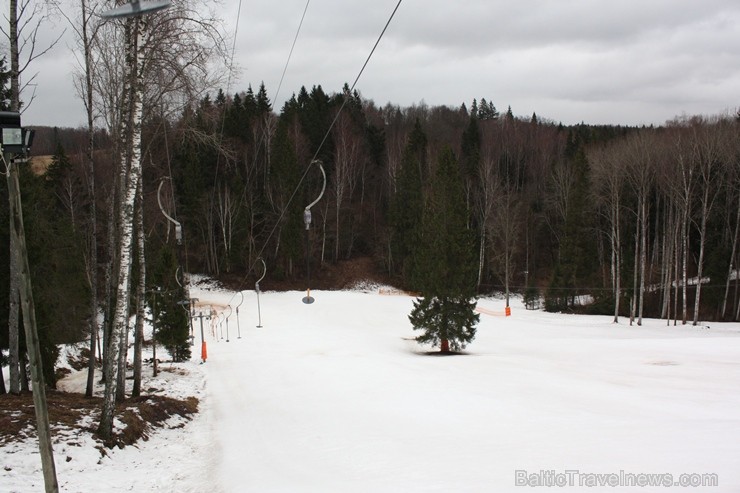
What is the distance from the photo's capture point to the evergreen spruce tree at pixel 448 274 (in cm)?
2316

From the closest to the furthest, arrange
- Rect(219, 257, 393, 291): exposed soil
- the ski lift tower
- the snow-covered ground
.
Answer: the ski lift tower, the snow-covered ground, Rect(219, 257, 393, 291): exposed soil

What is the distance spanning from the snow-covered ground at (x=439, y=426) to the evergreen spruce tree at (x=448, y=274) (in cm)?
187

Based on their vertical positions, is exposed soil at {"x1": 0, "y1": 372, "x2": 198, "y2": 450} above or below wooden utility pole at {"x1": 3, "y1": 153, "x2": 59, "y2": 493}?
below

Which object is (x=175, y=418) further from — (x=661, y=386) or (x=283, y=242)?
(x=283, y=242)

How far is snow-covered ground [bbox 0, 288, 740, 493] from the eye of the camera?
297 inches

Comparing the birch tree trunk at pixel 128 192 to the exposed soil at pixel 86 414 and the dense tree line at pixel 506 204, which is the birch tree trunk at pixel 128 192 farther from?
the dense tree line at pixel 506 204

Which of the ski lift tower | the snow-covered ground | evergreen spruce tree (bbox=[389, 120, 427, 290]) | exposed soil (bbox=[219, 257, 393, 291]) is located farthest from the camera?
evergreen spruce tree (bbox=[389, 120, 427, 290])

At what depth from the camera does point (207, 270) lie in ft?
164

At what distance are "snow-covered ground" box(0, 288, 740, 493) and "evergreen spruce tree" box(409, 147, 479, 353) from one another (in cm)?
187

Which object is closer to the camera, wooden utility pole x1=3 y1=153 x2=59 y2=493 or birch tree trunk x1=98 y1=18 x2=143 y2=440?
wooden utility pole x1=3 y1=153 x2=59 y2=493

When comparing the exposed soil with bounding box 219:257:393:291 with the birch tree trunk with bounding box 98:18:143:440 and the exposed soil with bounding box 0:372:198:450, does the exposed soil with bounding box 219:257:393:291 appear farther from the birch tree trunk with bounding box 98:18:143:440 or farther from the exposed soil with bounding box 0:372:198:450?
the birch tree trunk with bounding box 98:18:143:440

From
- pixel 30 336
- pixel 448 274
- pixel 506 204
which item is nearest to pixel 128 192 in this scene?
pixel 30 336

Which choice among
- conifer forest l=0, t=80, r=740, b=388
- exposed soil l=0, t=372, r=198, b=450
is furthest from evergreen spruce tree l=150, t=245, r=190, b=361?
exposed soil l=0, t=372, r=198, b=450

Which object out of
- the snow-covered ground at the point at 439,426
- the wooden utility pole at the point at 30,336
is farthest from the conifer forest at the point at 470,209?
the wooden utility pole at the point at 30,336
